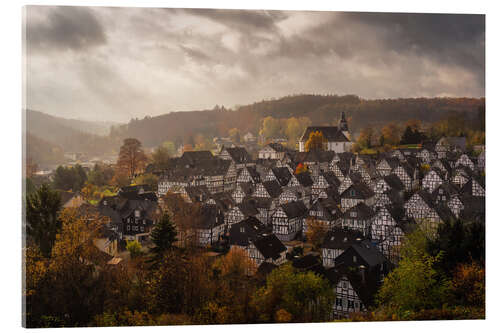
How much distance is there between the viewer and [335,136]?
1165cm

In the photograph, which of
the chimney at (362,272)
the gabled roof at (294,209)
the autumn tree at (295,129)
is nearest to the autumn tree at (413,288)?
the chimney at (362,272)

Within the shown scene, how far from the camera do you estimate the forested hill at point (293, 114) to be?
1096 centimetres

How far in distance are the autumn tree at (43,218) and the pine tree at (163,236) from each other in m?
2.13

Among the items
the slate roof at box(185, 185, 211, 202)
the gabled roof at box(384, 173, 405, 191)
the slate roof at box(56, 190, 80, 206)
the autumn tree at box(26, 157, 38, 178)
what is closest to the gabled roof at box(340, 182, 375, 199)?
the gabled roof at box(384, 173, 405, 191)

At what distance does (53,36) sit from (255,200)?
19.8 ft

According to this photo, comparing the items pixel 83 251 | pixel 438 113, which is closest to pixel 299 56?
pixel 438 113

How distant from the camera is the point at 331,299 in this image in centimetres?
1048

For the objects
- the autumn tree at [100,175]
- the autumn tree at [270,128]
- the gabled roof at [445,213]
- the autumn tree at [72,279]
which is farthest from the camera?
the autumn tree at [270,128]

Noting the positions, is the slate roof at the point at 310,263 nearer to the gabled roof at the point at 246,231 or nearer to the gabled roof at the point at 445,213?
the gabled roof at the point at 246,231

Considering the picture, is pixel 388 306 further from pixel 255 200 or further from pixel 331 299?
pixel 255 200

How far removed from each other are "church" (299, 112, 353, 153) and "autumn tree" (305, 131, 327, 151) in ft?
0.24

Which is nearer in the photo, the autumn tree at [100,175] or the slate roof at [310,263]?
the autumn tree at [100,175]

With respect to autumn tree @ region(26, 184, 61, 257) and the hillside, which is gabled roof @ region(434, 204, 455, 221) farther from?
autumn tree @ region(26, 184, 61, 257)

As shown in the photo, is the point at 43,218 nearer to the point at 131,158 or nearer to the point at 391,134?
the point at 131,158
